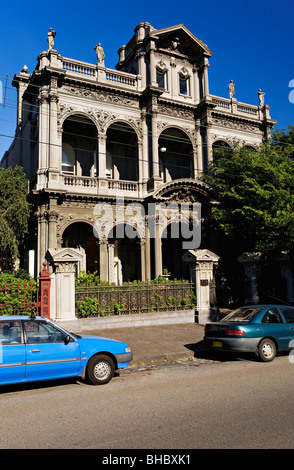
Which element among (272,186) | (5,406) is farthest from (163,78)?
(5,406)

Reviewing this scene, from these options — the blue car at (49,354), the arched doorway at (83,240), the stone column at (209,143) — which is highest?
the stone column at (209,143)

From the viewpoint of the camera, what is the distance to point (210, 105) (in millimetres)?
23531

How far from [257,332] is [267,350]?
1.82ft

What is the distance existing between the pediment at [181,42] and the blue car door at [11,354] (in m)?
21.8

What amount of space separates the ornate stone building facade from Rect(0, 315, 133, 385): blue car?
1230 cm

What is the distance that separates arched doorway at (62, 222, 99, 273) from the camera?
72.0ft

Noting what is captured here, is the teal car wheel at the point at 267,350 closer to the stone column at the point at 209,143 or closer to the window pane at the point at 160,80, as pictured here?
the stone column at the point at 209,143

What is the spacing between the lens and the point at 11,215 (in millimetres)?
18516

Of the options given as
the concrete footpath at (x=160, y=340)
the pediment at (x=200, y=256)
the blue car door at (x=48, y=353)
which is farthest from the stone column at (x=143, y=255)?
the blue car door at (x=48, y=353)

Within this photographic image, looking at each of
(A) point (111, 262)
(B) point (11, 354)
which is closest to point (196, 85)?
(A) point (111, 262)

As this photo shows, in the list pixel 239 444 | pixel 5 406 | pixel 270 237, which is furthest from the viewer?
pixel 270 237

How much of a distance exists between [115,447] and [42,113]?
18450 millimetres

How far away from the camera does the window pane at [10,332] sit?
6.20 metres
